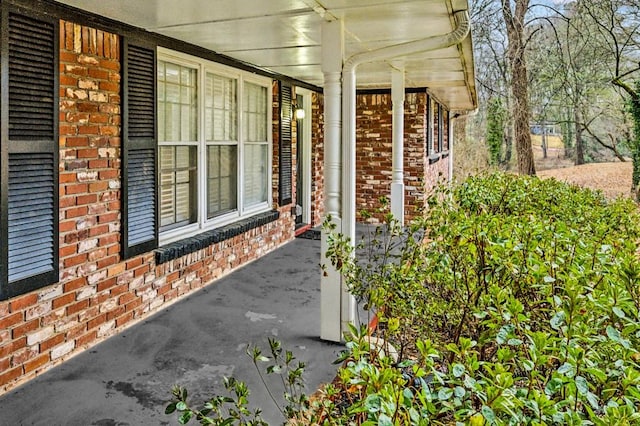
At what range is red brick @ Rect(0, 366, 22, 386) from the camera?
304cm

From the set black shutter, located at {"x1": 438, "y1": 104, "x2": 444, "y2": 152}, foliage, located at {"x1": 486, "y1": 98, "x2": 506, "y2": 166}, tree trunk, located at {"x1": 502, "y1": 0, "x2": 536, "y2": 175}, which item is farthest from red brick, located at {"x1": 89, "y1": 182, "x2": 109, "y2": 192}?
foliage, located at {"x1": 486, "y1": 98, "x2": 506, "y2": 166}

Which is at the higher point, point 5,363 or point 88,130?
point 88,130

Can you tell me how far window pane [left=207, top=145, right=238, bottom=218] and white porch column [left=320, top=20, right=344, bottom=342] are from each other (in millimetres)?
2031

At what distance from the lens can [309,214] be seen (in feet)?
27.8

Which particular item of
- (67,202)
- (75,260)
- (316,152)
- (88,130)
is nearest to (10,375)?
(75,260)

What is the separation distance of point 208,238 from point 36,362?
213cm

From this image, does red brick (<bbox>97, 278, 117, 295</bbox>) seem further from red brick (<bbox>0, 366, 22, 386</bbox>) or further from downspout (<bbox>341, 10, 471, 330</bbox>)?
downspout (<bbox>341, 10, 471, 330</bbox>)

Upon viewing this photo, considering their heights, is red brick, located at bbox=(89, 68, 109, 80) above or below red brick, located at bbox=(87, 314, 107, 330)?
above

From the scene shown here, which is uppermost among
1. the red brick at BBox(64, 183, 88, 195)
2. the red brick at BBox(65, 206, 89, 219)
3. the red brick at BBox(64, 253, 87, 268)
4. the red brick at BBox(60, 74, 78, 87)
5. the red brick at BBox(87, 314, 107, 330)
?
the red brick at BBox(60, 74, 78, 87)

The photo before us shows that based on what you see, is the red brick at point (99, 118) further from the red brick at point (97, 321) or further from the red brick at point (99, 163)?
the red brick at point (97, 321)

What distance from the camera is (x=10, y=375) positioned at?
3094mm

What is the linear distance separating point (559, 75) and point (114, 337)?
1708 cm

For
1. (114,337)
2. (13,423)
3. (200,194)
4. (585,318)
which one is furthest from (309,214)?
(585,318)

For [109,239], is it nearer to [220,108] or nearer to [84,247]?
[84,247]
